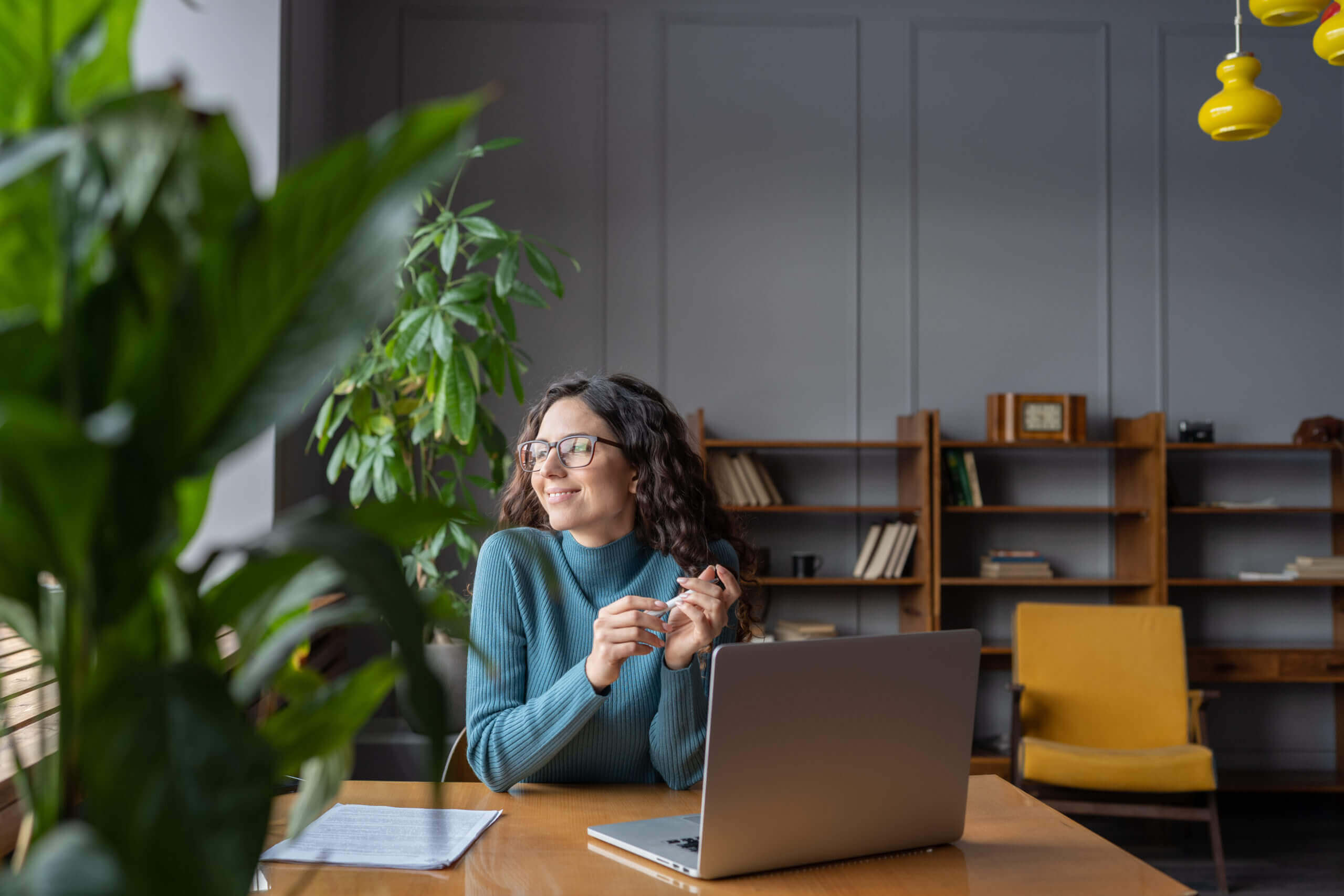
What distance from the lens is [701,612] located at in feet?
5.27

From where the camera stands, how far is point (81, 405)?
44 centimetres

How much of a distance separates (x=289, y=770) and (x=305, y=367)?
230 mm

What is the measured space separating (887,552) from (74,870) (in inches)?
167

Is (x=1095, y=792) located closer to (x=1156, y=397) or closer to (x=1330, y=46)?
(x=1156, y=397)

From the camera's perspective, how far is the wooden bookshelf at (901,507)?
4.33 meters

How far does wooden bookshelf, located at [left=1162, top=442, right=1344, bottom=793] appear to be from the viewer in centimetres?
431

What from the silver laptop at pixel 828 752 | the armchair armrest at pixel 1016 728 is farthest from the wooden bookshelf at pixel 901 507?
the silver laptop at pixel 828 752

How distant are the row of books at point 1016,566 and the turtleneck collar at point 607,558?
2.91m

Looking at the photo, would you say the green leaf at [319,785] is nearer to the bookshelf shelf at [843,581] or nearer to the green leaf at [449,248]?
the green leaf at [449,248]

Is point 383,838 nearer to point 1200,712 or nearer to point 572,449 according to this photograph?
point 572,449

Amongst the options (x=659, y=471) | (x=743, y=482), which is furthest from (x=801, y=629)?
(x=659, y=471)

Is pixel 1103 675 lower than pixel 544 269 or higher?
lower

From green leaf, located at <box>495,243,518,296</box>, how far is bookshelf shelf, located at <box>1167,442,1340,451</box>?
9.28ft

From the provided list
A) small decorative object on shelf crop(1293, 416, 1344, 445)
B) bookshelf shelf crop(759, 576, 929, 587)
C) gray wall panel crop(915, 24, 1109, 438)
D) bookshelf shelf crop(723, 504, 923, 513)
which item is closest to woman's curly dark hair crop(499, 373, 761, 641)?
bookshelf shelf crop(723, 504, 923, 513)
